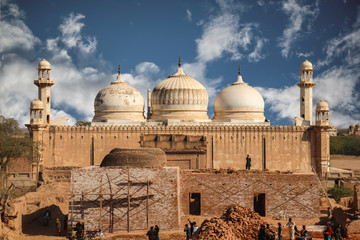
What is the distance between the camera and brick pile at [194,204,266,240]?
14.3 m

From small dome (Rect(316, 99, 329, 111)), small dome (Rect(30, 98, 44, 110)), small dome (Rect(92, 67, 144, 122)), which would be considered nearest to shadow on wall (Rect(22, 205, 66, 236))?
small dome (Rect(30, 98, 44, 110))

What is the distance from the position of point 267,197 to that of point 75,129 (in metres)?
15.5

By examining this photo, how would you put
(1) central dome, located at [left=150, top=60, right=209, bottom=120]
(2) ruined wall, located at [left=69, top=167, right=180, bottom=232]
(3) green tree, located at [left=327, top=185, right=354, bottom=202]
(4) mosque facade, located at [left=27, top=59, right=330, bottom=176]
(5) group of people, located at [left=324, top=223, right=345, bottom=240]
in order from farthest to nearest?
(1) central dome, located at [left=150, top=60, right=209, bottom=120] → (4) mosque facade, located at [left=27, top=59, right=330, bottom=176] → (3) green tree, located at [left=327, top=185, right=354, bottom=202] → (2) ruined wall, located at [left=69, top=167, right=180, bottom=232] → (5) group of people, located at [left=324, top=223, right=345, bottom=240]

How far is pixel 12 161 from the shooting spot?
3403 centimetres

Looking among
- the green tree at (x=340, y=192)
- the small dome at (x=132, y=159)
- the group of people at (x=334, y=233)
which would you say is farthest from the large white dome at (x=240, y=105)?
the group of people at (x=334, y=233)

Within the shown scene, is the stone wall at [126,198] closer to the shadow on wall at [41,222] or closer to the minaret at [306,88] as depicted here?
the shadow on wall at [41,222]

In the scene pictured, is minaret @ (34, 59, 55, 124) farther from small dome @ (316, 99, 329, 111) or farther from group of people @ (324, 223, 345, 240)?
group of people @ (324, 223, 345, 240)

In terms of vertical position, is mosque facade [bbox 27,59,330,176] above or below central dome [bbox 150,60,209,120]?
below

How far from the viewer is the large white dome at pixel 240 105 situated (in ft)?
110

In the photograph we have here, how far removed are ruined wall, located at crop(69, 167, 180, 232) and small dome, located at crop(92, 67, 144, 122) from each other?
614 inches

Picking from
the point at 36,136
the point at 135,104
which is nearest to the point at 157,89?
the point at 135,104

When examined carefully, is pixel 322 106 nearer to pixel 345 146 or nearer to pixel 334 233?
pixel 334 233

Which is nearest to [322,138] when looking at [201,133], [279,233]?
[201,133]

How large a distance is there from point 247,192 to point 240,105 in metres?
14.2
